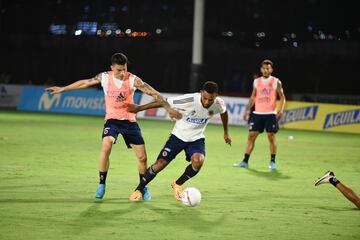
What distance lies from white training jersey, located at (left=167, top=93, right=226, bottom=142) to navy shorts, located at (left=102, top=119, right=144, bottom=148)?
0.62m

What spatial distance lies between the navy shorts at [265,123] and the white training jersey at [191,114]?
514 cm

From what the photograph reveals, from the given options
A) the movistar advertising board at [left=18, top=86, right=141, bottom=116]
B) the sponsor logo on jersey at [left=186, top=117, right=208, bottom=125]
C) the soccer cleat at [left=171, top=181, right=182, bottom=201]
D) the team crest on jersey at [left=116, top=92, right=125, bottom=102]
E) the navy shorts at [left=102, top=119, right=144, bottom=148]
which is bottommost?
the movistar advertising board at [left=18, top=86, right=141, bottom=116]

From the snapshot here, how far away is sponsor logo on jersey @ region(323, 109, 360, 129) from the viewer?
27.4 meters

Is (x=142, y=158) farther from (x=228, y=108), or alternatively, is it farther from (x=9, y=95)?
(x=9, y=95)

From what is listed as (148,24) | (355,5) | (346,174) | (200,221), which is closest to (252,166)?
(346,174)

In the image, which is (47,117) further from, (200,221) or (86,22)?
(200,221)

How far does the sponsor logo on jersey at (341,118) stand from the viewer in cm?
2742

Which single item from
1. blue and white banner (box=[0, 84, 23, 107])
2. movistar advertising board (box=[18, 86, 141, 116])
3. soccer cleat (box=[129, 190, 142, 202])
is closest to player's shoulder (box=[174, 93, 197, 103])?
soccer cleat (box=[129, 190, 142, 202])

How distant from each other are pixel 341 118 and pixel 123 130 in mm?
18107

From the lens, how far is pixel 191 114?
10734 millimetres

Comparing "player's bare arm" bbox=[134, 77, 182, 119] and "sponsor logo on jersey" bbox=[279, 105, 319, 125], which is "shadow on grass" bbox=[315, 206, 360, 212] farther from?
"sponsor logo on jersey" bbox=[279, 105, 319, 125]

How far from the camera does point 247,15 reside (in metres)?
45.2

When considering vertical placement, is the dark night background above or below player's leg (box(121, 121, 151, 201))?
above

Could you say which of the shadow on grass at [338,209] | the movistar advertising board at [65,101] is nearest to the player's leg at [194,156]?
the shadow on grass at [338,209]
